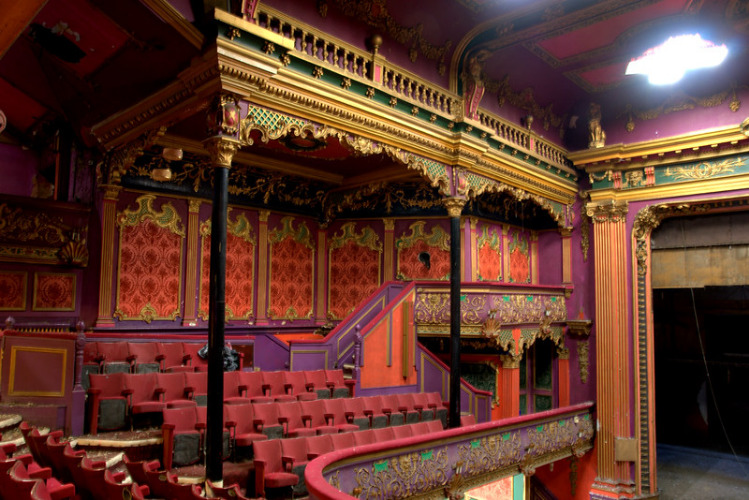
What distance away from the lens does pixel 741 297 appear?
1473 centimetres

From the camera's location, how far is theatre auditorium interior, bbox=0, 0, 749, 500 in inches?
218

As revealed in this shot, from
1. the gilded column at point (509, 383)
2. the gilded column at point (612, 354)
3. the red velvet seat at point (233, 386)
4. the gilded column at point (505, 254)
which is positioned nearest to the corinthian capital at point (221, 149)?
the red velvet seat at point (233, 386)

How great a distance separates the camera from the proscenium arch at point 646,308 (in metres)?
11.2

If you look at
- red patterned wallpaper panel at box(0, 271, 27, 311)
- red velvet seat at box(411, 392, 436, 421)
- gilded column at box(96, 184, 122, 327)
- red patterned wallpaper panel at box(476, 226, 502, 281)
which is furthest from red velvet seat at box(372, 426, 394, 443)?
red patterned wallpaper panel at box(476, 226, 502, 281)

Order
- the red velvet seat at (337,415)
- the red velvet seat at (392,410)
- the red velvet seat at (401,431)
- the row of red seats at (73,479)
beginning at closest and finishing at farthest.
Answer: the row of red seats at (73,479) → the red velvet seat at (337,415) → the red velvet seat at (401,431) → the red velvet seat at (392,410)

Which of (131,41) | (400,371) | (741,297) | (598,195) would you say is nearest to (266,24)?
(131,41)

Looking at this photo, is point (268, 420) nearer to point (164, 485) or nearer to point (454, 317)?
point (164, 485)

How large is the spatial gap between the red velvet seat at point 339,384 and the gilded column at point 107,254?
339 centimetres

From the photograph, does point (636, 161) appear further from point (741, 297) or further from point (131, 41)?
point (131, 41)

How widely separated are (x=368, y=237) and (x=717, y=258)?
23.1 ft

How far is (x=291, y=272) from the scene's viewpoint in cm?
1130

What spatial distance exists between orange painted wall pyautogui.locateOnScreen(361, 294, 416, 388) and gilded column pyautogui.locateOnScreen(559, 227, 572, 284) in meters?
4.87

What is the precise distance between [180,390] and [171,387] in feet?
0.36

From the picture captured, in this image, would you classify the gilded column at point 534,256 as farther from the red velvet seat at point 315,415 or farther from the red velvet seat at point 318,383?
the red velvet seat at point 315,415
